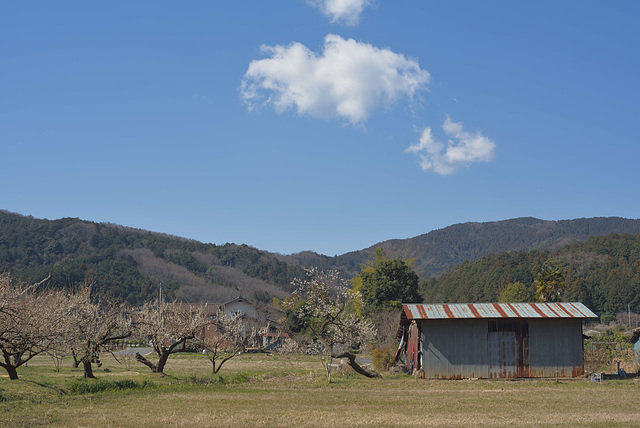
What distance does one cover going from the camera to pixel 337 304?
35156 mm

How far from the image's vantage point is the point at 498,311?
34344 mm

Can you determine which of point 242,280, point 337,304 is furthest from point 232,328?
point 242,280

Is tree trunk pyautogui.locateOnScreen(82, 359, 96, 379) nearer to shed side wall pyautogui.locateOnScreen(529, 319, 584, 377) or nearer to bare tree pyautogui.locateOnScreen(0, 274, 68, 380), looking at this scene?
bare tree pyautogui.locateOnScreen(0, 274, 68, 380)

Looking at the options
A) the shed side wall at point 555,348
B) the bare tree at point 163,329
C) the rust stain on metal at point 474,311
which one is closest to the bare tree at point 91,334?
the bare tree at point 163,329

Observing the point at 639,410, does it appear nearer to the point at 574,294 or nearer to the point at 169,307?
the point at 169,307

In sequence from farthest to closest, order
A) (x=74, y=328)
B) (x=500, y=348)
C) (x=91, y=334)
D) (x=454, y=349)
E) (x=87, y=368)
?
(x=454, y=349) → (x=500, y=348) → (x=91, y=334) → (x=74, y=328) → (x=87, y=368)

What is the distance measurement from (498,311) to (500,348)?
215 centimetres

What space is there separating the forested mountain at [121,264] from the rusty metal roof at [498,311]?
88370 mm

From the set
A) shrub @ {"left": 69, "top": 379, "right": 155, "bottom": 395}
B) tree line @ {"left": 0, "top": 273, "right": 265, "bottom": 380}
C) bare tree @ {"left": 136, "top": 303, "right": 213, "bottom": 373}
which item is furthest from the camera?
bare tree @ {"left": 136, "top": 303, "right": 213, "bottom": 373}

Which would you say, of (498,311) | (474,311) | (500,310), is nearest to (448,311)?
(474,311)

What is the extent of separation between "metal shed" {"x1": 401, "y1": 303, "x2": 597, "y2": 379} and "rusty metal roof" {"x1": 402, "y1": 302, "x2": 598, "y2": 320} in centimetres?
5

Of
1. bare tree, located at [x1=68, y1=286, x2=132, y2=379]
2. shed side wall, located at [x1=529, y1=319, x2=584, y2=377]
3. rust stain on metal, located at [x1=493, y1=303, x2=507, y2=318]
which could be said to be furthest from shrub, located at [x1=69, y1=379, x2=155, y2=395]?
shed side wall, located at [x1=529, y1=319, x2=584, y2=377]

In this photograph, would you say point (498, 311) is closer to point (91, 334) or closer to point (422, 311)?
point (422, 311)

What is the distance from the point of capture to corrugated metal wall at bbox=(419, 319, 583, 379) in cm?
3362
